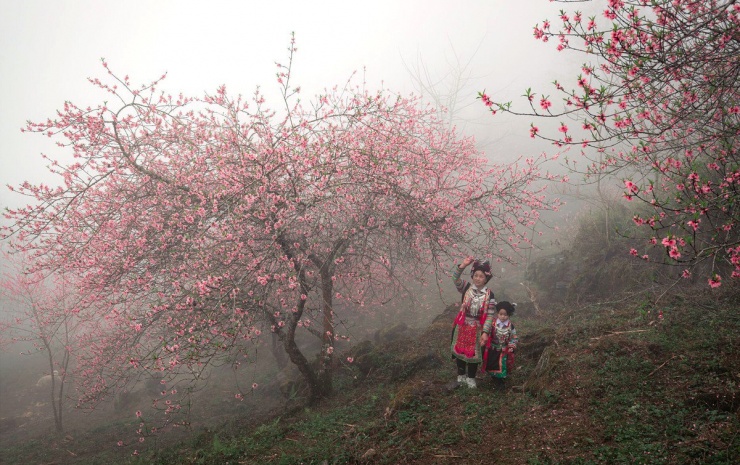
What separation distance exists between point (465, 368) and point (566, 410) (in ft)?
6.55

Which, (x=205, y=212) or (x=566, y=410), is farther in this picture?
(x=205, y=212)

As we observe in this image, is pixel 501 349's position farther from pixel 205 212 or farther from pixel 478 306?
pixel 205 212

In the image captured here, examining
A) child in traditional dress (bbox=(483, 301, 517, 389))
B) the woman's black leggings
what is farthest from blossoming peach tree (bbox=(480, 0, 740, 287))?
the woman's black leggings

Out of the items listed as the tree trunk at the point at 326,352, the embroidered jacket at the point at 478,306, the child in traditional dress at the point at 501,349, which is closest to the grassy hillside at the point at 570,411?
the child in traditional dress at the point at 501,349

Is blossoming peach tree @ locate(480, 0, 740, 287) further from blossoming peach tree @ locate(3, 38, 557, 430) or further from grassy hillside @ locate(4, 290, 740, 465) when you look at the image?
blossoming peach tree @ locate(3, 38, 557, 430)

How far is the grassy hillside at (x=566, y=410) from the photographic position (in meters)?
3.28

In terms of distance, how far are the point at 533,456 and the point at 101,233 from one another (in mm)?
8240

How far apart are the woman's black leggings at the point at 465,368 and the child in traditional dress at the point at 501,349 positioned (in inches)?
8.1

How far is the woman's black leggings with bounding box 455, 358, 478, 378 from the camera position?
5660mm

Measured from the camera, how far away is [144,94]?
6879 millimetres

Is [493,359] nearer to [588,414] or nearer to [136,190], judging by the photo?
[588,414]

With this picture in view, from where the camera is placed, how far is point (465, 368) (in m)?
5.93

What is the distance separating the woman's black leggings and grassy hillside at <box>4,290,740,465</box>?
314 mm

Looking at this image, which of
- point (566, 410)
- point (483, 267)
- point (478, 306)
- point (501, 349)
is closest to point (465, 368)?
point (501, 349)
